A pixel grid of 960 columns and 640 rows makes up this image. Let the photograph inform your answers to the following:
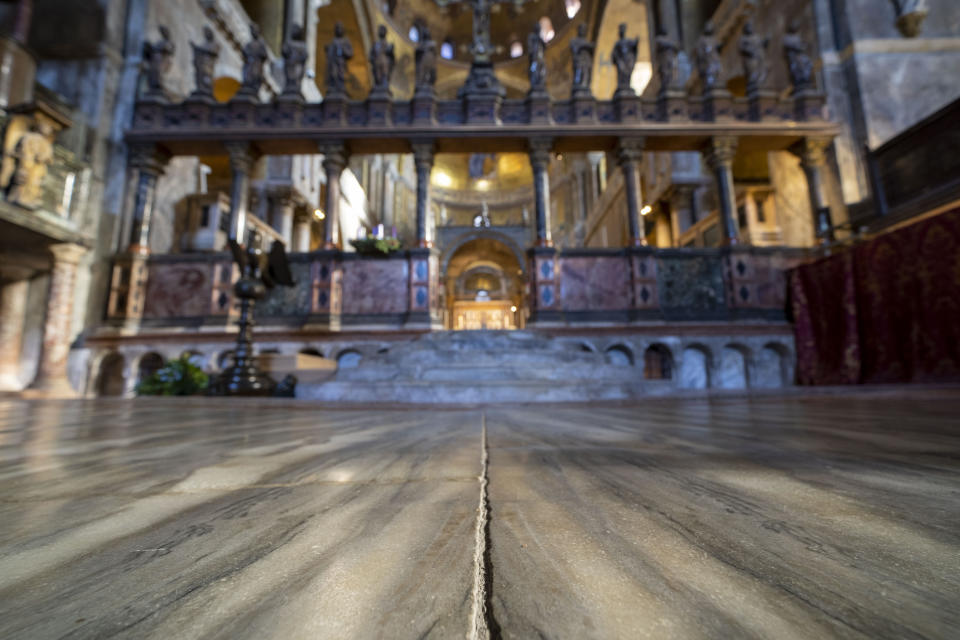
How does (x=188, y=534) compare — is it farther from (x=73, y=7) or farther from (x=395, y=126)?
(x=73, y=7)

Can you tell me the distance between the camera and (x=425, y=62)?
21.6 ft

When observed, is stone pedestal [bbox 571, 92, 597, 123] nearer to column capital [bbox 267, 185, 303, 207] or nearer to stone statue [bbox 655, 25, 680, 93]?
stone statue [bbox 655, 25, 680, 93]

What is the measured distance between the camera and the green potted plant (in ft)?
13.0

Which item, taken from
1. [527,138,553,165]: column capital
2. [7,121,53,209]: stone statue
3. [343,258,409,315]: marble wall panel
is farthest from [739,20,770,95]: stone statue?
[7,121,53,209]: stone statue

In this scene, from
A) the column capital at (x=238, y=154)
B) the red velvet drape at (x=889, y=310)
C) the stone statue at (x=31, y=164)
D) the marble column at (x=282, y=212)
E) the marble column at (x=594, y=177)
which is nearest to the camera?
the red velvet drape at (x=889, y=310)

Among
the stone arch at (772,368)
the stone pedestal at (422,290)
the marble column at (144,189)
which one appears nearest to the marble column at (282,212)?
the marble column at (144,189)

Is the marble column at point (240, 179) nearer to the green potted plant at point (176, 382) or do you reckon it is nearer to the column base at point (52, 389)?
the green potted plant at point (176, 382)

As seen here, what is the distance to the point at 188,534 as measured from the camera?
0.33 meters

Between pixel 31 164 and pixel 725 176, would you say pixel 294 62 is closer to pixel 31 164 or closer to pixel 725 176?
pixel 31 164

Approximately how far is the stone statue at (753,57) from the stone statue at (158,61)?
346 inches

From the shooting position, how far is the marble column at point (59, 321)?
5160 mm

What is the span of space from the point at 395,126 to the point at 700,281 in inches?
199

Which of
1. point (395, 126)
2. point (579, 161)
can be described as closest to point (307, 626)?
point (395, 126)

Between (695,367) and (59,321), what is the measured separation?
843 centimetres
